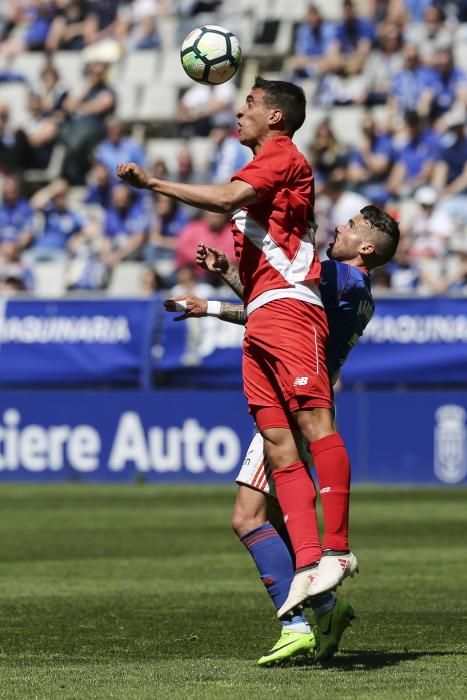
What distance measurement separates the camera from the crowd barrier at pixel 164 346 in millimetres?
19203

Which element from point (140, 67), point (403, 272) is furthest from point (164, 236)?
point (140, 67)

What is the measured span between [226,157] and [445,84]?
346cm

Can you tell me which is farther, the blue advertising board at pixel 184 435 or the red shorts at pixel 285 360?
the blue advertising board at pixel 184 435

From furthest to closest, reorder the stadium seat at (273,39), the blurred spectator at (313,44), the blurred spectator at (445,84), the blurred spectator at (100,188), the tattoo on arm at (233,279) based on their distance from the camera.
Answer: the stadium seat at (273,39) → the blurred spectator at (313,44) → the blurred spectator at (100,188) → the blurred spectator at (445,84) → the tattoo on arm at (233,279)

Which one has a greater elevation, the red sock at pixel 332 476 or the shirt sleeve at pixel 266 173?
the shirt sleeve at pixel 266 173

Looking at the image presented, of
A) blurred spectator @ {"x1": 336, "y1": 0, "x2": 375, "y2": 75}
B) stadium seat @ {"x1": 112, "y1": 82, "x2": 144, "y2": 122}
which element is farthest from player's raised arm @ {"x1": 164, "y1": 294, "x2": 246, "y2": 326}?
stadium seat @ {"x1": 112, "y1": 82, "x2": 144, "y2": 122}

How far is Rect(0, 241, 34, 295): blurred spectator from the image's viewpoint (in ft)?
72.0

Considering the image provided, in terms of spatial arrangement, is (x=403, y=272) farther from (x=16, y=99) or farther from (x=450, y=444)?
(x=16, y=99)

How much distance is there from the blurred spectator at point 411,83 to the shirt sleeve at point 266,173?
54.4 ft

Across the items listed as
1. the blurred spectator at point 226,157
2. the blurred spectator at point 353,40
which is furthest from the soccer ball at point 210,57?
the blurred spectator at point 353,40

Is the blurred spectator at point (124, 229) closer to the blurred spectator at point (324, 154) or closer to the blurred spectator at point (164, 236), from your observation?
the blurred spectator at point (164, 236)

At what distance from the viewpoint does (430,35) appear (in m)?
23.9

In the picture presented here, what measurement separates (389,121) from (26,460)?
302 inches

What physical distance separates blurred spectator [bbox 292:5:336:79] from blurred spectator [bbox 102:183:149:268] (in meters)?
3.72
